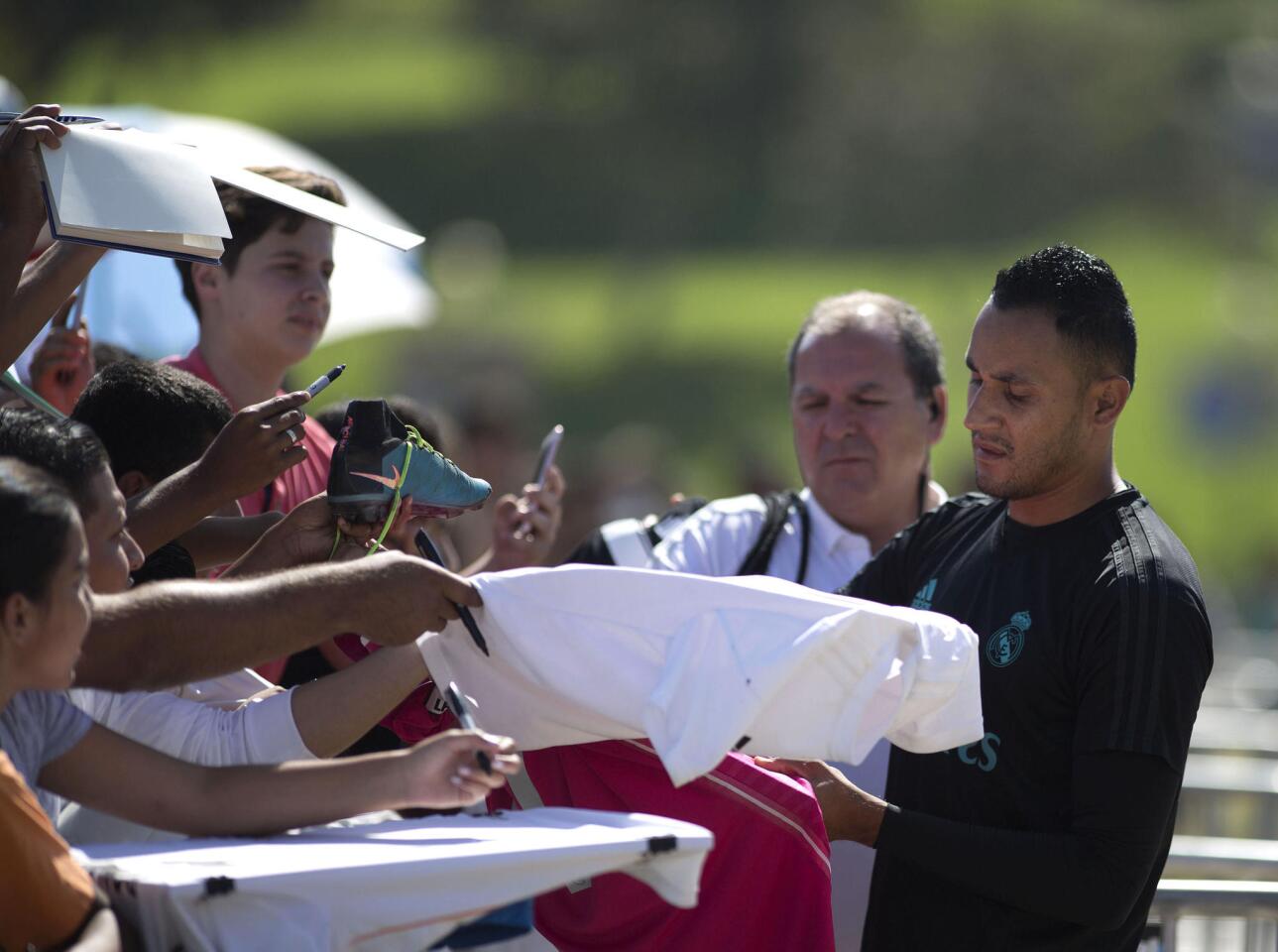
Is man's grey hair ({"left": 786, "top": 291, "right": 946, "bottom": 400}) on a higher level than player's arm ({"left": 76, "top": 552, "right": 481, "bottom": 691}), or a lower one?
higher

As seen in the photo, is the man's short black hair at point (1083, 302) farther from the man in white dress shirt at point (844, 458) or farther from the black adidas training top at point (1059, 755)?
the man in white dress shirt at point (844, 458)

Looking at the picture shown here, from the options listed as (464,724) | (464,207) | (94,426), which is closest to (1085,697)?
(464,724)

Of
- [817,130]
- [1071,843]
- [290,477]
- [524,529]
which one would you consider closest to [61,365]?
[290,477]

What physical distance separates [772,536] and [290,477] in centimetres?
125

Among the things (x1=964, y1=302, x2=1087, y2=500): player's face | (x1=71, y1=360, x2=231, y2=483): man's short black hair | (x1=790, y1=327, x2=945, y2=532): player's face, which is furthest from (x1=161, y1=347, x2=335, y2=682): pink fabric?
(x1=964, y1=302, x2=1087, y2=500): player's face

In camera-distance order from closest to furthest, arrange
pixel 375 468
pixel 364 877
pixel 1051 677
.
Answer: pixel 364 877 → pixel 375 468 → pixel 1051 677

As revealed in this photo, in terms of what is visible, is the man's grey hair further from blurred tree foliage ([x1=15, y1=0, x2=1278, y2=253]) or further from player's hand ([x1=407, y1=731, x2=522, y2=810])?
blurred tree foliage ([x1=15, y1=0, x2=1278, y2=253])

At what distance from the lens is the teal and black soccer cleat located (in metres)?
2.81

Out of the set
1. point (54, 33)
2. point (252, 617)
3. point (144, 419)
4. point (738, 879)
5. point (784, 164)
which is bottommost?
point (738, 879)

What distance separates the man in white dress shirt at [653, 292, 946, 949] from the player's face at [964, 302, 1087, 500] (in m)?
1.03

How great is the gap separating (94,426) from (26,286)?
1.05 ft

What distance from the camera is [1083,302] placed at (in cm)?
314

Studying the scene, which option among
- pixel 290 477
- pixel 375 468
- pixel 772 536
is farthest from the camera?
pixel 772 536

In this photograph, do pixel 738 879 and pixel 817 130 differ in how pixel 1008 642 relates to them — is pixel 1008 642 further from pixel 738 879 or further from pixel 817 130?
pixel 817 130
